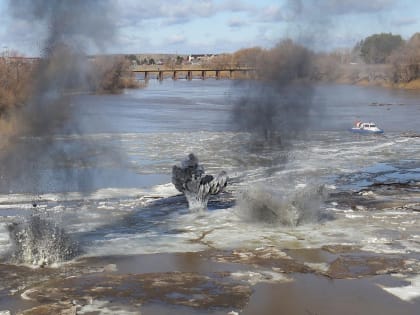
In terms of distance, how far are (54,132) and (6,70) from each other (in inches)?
397

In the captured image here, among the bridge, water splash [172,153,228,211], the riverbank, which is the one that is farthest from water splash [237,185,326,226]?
the bridge

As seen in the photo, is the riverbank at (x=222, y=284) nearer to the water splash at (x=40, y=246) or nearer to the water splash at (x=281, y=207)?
the water splash at (x=40, y=246)

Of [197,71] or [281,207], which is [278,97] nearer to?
[281,207]

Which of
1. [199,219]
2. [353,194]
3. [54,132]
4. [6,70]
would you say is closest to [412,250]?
[199,219]

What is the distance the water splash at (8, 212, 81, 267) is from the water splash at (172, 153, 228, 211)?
4908mm

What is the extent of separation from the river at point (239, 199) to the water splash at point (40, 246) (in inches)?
17.2

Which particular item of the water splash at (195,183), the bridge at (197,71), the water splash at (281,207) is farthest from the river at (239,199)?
the bridge at (197,71)

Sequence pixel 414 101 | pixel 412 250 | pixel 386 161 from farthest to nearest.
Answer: pixel 414 101 → pixel 386 161 → pixel 412 250

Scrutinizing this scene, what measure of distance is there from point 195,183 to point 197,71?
103680mm

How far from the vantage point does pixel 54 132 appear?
17.5 meters

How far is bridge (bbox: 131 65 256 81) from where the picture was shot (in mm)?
27436

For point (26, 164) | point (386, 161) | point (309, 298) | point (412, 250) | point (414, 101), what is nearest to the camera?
point (309, 298)

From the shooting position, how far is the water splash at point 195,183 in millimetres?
19031

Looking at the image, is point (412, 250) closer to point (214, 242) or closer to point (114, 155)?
point (214, 242)
